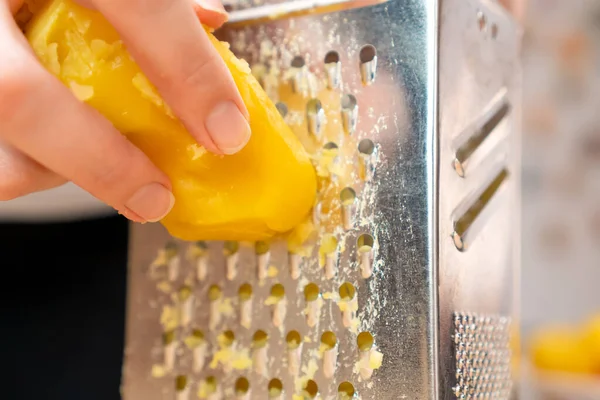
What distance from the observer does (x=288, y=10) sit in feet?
1.71

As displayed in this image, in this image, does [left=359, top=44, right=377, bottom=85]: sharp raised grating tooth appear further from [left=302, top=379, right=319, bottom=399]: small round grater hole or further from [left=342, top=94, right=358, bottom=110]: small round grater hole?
[left=302, top=379, right=319, bottom=399]: small round grater hole

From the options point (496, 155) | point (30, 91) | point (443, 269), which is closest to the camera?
point (30, 91)

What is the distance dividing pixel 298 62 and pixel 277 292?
224 mm

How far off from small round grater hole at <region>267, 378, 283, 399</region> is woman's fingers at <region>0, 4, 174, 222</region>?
0.20 m

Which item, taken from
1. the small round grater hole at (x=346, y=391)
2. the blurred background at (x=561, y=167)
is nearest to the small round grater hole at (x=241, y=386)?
the small round grater hole at (x=346, y=391)

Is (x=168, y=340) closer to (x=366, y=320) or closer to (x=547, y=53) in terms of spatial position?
(x=366, y=320)

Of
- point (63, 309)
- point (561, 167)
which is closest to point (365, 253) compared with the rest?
point (63, 309)

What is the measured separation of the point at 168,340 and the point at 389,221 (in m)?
0.29

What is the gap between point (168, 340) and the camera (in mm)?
583

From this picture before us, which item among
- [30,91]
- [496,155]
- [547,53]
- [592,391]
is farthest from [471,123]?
[547,53]

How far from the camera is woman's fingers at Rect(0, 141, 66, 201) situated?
38 cm

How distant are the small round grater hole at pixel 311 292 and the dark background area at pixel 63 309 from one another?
A: 514 millimetres

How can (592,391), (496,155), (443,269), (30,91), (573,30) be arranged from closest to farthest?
(30,91), (443,269), (496,155), (592,391), (573,30)

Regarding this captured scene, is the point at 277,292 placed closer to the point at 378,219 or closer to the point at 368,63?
the point at 378,219
